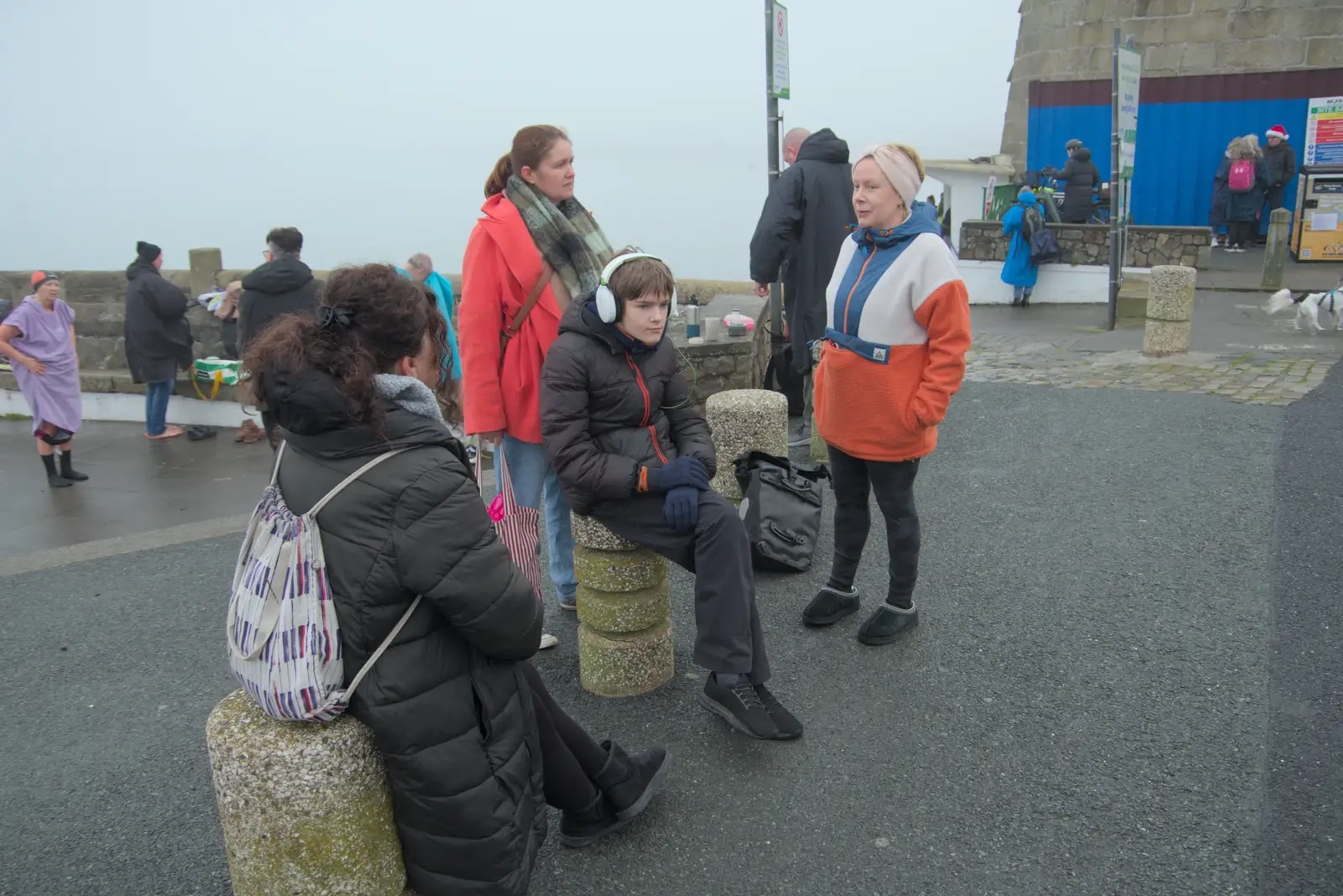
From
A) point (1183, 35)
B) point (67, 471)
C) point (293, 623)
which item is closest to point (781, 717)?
point (293, 623)

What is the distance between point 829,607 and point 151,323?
926cm

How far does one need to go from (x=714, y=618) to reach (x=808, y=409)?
3.94 metres

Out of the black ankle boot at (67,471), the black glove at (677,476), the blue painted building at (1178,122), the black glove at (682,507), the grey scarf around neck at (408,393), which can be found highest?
the blue painted building at (1178,122)

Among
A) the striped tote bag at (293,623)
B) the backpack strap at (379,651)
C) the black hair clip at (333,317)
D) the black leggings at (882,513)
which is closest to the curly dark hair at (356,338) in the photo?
the black hair clip at (333,317)

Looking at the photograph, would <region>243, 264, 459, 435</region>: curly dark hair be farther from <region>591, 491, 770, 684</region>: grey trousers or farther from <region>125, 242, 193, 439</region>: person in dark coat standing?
<region>125, 242, 193, 439</region>: person in dark coat standing

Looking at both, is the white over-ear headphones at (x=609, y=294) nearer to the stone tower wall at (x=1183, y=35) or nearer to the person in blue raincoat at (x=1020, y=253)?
the person in blue raincoat at (x=1020, y=253)

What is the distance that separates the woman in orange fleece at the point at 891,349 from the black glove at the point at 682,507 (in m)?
0.85

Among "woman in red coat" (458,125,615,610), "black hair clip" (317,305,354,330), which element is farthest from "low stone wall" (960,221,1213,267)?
"black hair clip" (317,305,354,330)

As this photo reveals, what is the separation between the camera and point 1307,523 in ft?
17.3

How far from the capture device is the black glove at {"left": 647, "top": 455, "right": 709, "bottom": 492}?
3.43 meters

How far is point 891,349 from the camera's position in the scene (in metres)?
3.79

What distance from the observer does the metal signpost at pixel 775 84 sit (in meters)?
7.41

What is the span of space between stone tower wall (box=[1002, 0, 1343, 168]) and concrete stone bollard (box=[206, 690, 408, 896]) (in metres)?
19.4

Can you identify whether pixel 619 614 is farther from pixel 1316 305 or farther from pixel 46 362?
pixel 1316 305
